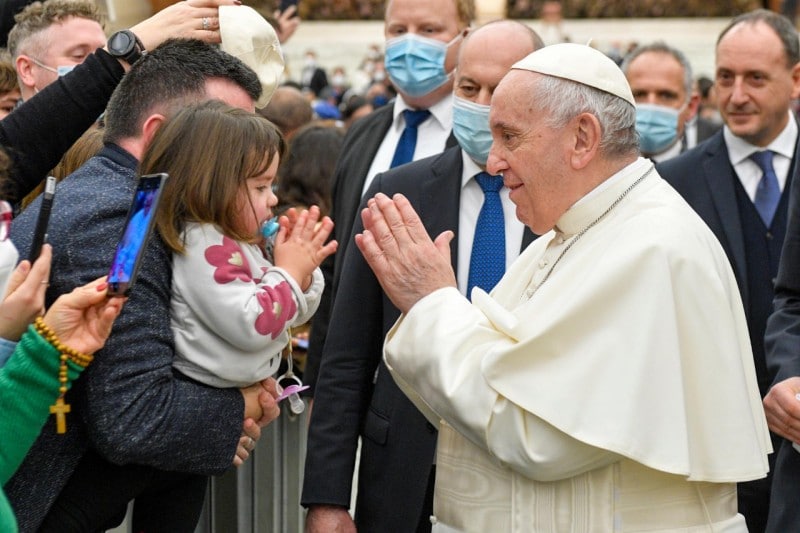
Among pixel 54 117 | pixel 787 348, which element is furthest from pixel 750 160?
pixel 54 117

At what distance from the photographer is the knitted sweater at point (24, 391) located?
2.71 m

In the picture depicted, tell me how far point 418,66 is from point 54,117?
8.45ft

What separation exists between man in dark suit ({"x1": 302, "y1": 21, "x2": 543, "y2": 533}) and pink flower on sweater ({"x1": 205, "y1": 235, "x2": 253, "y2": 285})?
885 mm

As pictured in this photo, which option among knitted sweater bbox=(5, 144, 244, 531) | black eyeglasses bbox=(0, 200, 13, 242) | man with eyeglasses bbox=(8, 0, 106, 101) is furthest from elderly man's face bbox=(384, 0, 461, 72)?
black eyeglasses bbox=(0, 200, 13, 242)

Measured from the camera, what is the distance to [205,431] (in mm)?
3131

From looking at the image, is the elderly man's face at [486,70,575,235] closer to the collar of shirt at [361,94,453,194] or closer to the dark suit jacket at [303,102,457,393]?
the dark suit jacket at [303,102,457,393]

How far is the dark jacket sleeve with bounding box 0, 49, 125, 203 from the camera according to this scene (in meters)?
3.39

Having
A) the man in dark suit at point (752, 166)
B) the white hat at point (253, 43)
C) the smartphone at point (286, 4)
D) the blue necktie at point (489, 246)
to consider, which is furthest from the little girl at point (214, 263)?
the smartphone at point (286, 4)

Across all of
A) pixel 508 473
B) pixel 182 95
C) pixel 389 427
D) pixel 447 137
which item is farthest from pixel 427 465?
pixel 447 137

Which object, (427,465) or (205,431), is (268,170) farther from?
(427,465)

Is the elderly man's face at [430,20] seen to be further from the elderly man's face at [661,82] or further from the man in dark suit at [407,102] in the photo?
the elderly man's face at [661,82]

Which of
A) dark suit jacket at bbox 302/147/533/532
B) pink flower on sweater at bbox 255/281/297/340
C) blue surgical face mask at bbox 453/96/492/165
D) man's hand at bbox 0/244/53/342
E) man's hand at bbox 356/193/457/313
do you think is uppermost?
man's hand at bbox 0/244/53/342

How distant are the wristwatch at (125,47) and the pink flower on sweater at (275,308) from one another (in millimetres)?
736

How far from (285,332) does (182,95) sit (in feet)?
2.22
